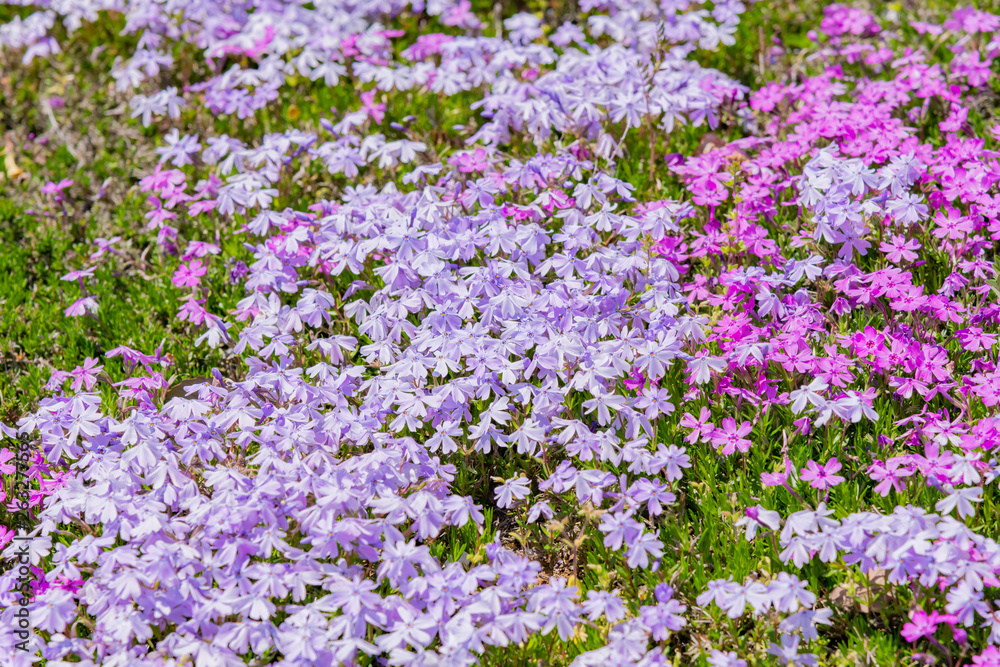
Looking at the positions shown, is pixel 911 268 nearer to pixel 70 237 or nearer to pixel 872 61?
pixel 872 61

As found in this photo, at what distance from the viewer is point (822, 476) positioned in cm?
318

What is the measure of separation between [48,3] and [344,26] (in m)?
2.59

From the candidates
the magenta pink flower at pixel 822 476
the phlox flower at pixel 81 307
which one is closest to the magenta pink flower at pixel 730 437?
the magenta pink flower at pixel 822 476

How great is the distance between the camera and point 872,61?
5316 mm

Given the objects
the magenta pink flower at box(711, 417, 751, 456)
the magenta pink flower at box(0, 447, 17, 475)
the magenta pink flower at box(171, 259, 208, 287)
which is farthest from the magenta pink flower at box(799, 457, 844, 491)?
the magenta pink flower at box(0, 447, 17, 475)

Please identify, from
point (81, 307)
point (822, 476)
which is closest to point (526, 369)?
point (822, 476)

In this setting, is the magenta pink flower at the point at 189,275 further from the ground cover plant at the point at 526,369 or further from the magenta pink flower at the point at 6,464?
the magenta pink flower at the point at 6,464

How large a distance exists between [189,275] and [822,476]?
3.01m

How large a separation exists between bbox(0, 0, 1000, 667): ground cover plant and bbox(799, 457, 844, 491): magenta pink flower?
0.10 feet

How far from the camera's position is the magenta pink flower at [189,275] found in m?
4.32

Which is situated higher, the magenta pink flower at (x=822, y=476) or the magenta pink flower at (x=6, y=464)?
the magenta pink flower at (x=822, y=476)

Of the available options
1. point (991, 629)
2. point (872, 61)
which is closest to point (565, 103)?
point (872, 61)

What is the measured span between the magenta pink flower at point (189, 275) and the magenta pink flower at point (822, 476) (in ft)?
9.41

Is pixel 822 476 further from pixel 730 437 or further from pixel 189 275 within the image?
pixel 189 275
